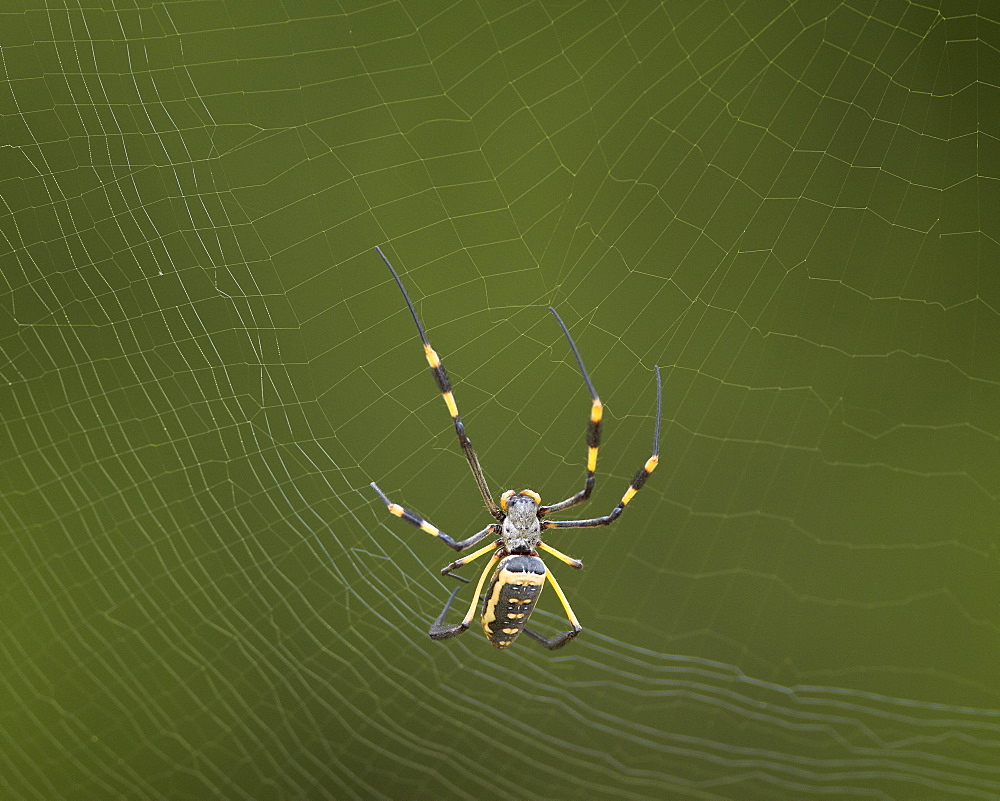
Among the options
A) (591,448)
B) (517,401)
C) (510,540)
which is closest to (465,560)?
(510,540)

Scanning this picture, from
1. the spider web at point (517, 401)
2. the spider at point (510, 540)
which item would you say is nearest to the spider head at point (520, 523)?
the spider at point (510, 540)

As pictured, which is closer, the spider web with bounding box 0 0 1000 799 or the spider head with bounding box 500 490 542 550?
the spider head with bounding box 500 490 542 550

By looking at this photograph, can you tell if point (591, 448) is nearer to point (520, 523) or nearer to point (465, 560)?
point (520, 523)

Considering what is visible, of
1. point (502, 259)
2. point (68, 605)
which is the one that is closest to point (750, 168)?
point (502, 259)

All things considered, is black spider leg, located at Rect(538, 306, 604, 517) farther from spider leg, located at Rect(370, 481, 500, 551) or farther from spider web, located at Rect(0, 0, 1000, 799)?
spider web, located at Rect(0, 0, 1000, 799)

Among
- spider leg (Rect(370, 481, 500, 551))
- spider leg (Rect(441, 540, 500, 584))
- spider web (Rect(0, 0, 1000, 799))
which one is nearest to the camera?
spider leg (Rect(370, 481, 500, 551))

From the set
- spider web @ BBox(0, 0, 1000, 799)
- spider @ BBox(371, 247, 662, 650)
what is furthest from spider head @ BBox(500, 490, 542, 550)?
spider web @ BBox(0, 0, 1000, 799)
